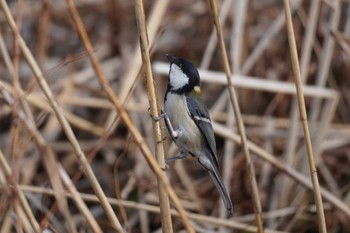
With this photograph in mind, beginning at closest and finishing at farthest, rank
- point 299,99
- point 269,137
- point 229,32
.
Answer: point 299,99 → point 269,137 → point 229,32

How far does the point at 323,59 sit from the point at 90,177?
2.01 meters

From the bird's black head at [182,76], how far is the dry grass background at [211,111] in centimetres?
53

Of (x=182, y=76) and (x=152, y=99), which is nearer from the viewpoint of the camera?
(x=152, y=99)

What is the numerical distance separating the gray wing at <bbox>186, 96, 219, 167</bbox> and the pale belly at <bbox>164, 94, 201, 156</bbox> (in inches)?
0.6

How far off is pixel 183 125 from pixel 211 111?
1.37 m

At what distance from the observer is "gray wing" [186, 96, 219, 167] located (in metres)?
2.27

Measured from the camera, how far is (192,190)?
3.45 meters

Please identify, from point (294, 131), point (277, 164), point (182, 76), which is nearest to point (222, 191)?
point (182, 76)

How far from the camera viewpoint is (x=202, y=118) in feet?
7.47

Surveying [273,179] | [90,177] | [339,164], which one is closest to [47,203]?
[273,179]

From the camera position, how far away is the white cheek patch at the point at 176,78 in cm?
218

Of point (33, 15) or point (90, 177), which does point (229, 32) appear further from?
point (90, 177)

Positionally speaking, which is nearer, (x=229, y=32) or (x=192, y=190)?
(x=192, y=190)

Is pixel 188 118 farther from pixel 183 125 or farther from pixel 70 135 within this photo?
pixel 70 135
